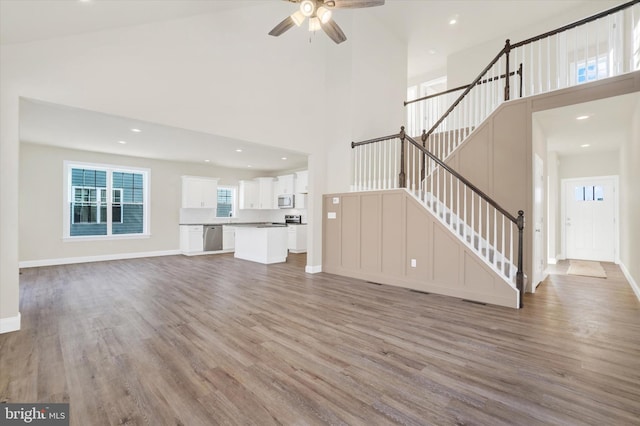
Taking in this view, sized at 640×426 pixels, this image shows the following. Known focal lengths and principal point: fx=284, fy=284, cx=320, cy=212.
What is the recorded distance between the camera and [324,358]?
240 cm

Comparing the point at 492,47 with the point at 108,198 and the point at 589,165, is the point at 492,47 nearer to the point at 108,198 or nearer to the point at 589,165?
the point at 589,165

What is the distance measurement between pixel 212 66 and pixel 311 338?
166 inches

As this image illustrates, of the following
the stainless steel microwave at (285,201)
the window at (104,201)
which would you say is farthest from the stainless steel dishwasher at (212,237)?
the stainless steel microwave at (285,201)

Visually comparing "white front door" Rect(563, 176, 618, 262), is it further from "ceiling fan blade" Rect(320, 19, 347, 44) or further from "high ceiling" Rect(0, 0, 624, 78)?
"ceiling fan blade" Rect(320, 19, 347, 44)

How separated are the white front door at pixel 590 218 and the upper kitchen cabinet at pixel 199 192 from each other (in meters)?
10.2

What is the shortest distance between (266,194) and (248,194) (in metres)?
0.62

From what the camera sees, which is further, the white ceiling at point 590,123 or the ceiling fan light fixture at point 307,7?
the white ceiling at point 590,123

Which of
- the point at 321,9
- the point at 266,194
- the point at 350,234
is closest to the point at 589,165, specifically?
the point at 350,234

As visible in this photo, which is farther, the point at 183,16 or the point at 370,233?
the point at 370,233

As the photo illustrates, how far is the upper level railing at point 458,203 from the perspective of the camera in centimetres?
391

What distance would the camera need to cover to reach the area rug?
18.7 ft

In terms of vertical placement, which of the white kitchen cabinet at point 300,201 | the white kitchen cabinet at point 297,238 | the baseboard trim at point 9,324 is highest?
the white kitchen cabinet at point 300,201

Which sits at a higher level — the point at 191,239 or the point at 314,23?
the point at 314,23

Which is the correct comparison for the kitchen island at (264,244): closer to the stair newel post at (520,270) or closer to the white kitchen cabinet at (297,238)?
the white kitchen cabinet at (297,238)
